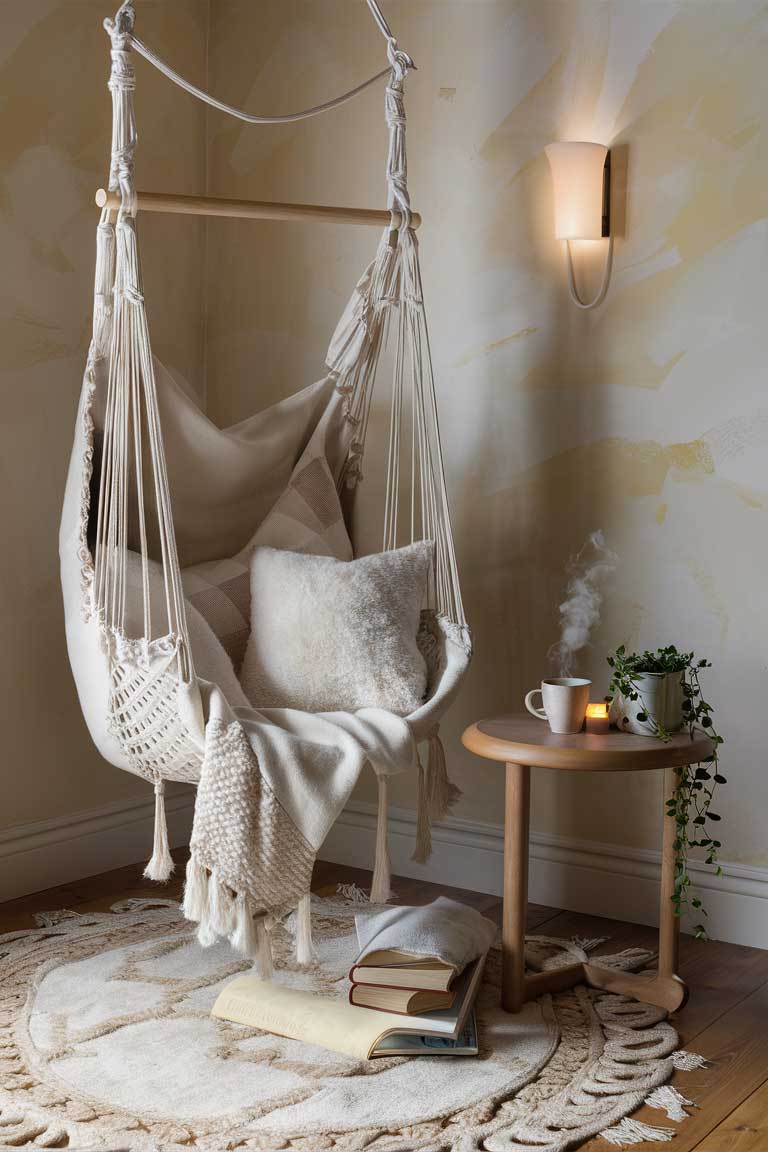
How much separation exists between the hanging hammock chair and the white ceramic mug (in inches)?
8.5

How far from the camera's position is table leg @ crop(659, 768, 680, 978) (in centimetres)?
208

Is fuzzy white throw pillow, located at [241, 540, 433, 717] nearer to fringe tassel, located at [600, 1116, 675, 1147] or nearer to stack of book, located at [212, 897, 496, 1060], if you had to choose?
stack of book, located at [212, 897, 496, 1060]

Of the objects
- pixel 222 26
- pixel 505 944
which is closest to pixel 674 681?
pixel 505 944

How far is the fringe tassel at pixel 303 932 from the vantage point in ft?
6.45

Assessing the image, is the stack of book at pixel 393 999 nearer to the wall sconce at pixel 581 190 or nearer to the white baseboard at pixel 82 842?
the white baseboard at pixel 82 842

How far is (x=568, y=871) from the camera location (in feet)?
8.60

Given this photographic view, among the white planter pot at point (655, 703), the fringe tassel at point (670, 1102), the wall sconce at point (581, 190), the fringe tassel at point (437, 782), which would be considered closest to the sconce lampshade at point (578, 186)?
the wall sconce at point (581, 190)

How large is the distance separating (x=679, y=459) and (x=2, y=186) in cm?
156

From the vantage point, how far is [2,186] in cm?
256

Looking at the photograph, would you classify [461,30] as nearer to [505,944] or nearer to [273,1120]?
[505,944]

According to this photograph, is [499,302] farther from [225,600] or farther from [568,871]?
[568,871]

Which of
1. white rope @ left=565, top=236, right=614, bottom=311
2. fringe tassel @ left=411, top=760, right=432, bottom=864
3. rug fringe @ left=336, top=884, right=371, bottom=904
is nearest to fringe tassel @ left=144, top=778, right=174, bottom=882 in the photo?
fringe tassel @ left=411, top=760, right=432, bottom=864

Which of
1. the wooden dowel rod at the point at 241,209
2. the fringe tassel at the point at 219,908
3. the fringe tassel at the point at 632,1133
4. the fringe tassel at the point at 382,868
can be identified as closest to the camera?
the fringe tassel at the point at 632,1133

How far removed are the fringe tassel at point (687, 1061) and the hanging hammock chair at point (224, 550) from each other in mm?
583
